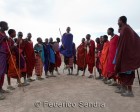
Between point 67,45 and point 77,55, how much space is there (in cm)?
79

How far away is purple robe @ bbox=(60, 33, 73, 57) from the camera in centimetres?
1458

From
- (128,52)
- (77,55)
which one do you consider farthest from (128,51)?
(77,55)

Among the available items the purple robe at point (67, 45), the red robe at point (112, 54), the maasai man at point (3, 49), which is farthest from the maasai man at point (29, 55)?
the red robe at point (112, 54)

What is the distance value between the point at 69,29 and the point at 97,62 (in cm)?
259

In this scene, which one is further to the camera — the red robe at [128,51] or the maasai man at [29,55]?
the maasai man at [29,55]

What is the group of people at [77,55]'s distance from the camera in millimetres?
8352

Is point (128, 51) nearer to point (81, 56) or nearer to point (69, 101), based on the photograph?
point (69, 101)

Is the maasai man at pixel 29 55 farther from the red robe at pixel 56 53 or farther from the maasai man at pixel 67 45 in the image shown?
the maasai man at pixel 67 45

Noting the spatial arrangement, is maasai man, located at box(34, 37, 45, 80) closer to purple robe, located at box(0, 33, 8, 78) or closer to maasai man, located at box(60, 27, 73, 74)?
maasai man, located at box(60, 27, 73, 74)

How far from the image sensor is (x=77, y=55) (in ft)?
47.7

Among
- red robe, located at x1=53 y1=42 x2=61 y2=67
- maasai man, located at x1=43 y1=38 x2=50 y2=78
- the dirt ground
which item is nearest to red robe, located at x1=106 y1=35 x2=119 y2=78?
the dirt ground

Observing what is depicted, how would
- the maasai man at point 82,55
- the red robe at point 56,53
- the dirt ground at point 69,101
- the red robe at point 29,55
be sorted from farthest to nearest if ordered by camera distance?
the red robe at point 56,53 < the maasai man at point 82,55 < the red robe at point 29,55 < the dirt ground at point 69,101

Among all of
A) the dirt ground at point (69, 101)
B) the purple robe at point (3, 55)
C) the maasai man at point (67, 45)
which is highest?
the maasai man at point (67, 45)

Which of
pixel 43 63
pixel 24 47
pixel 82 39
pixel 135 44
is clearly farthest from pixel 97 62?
pixel 135 44
